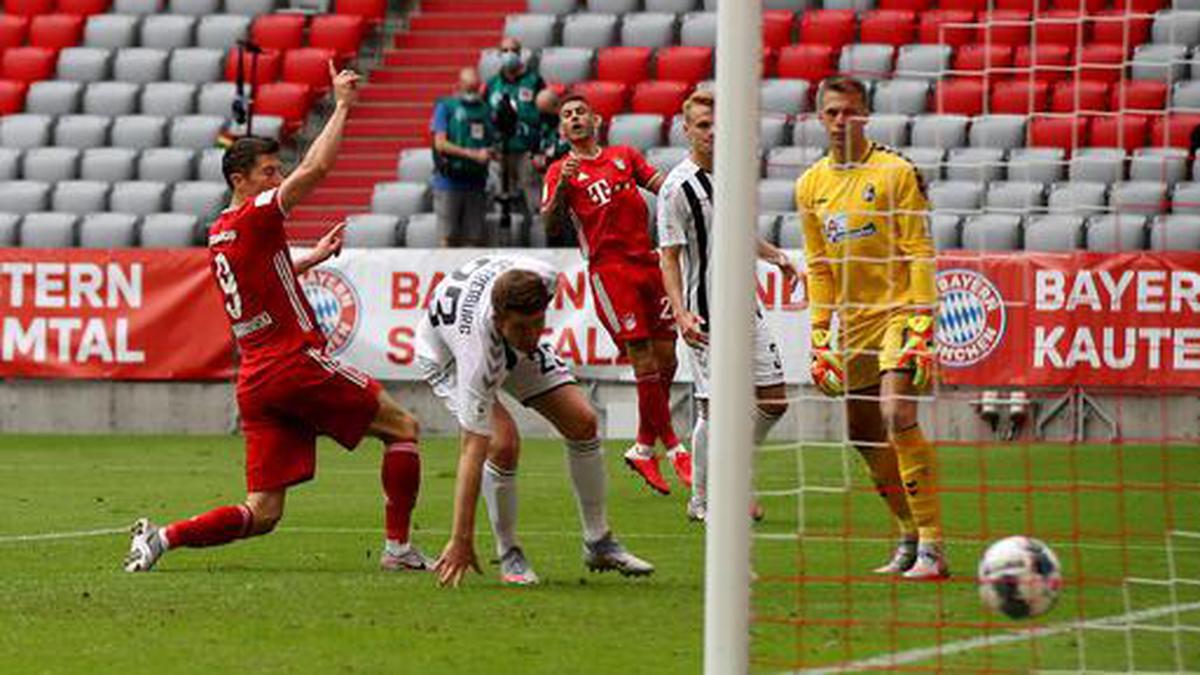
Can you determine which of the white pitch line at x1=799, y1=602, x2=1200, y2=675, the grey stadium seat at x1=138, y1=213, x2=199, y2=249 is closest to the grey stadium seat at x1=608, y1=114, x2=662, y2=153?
the grey stadium seat at x1=138, y1=213, x2=199, y2=249

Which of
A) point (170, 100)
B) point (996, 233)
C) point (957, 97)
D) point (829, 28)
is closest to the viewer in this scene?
point (996, 233)

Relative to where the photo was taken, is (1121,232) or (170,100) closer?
(1121,232)

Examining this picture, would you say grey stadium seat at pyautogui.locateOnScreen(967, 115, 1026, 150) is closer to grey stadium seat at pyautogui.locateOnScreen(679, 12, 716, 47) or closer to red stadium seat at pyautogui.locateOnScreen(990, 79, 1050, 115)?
red stadium seat at pyautogui.locateOnScreen(990, 79, 1050, 115)

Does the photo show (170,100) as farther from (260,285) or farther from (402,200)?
(260,285)

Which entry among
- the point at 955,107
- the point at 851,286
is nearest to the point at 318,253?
the point at 851,286

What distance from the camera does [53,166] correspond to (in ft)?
86.6

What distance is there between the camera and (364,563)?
12.0 meters

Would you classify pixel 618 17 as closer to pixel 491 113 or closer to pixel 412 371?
pixel 491 113

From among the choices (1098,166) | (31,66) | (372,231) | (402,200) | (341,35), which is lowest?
(1098,166)

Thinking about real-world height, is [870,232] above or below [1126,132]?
below

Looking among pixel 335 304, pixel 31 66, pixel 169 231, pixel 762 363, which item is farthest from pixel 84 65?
pixel 762 363

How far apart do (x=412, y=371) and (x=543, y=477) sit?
4.69 m

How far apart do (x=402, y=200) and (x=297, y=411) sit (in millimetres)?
13193

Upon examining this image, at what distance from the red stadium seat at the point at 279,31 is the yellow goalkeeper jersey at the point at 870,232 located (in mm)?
16979
